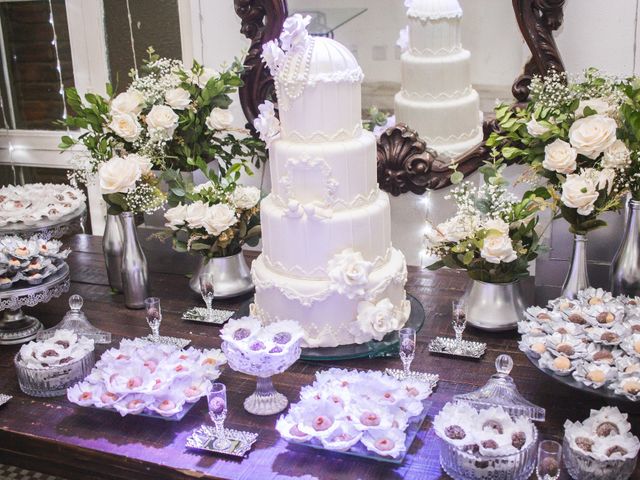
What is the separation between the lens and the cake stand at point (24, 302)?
2.28m

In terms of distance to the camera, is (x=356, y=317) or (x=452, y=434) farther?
(x=356, y=317)

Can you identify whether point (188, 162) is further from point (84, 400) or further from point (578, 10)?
point (578, 10)

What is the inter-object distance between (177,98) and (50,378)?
96cm

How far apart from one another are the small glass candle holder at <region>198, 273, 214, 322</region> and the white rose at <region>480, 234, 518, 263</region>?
77 centimetres

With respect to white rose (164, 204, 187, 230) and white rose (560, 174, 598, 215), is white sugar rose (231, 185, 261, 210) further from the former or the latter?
white rose (560, 174, 598, 215)

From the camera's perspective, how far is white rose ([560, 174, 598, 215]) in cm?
204

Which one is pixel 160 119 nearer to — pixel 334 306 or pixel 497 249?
pixel 334 306

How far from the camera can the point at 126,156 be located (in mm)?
2471

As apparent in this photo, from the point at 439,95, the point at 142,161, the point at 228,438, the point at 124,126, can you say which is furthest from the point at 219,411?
the point at 439,95

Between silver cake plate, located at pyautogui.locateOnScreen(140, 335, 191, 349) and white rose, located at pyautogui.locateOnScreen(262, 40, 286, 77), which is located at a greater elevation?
white rose, located at pyautogui.locateOnScreen(262, 40, 286, 77)

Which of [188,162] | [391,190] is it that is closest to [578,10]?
[391,190]

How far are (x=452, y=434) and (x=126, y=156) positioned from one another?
4.36ft

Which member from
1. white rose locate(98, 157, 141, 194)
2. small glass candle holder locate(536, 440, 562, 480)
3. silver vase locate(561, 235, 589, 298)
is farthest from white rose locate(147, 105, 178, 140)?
small glass candle holder locate(536, 440, 562, 480)

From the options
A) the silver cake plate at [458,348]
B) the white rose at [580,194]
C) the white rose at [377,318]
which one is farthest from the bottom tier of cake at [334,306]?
the white rose at [580,194]
